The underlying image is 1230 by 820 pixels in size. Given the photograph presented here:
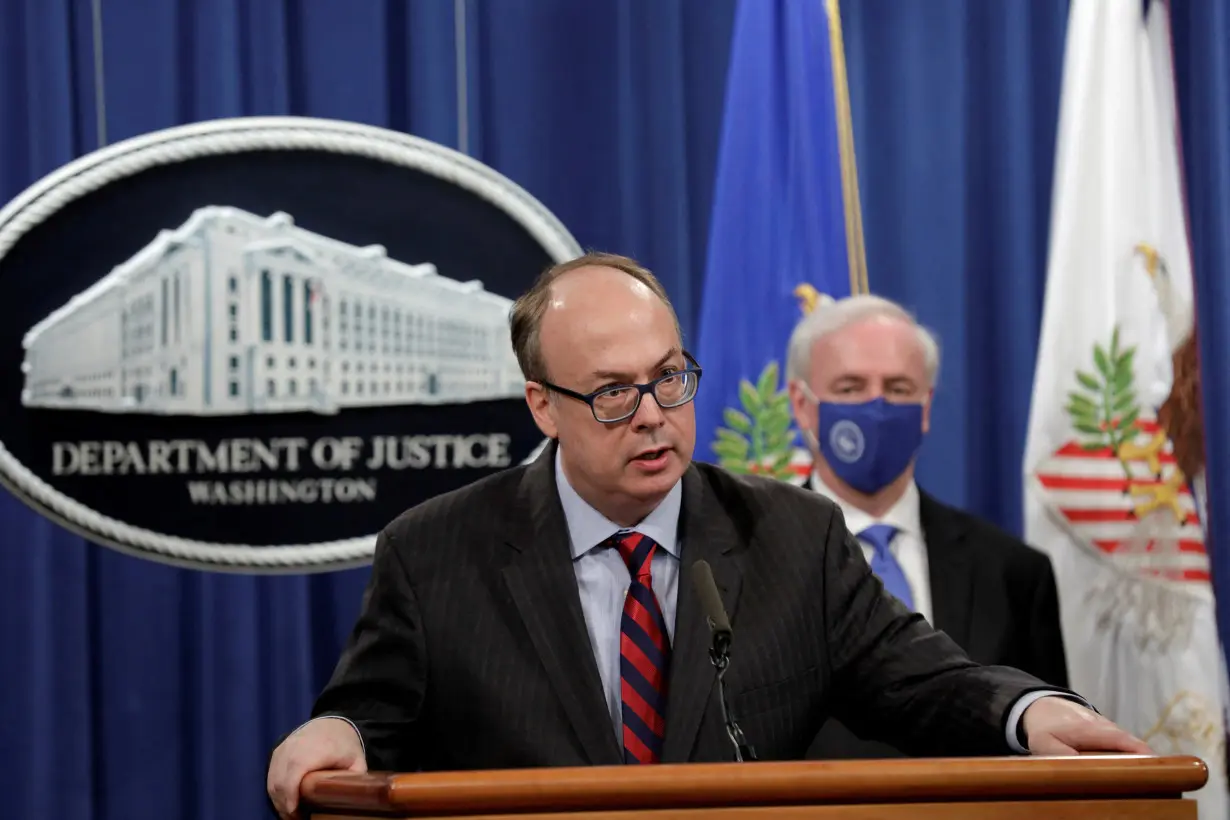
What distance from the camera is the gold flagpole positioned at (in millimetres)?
3617

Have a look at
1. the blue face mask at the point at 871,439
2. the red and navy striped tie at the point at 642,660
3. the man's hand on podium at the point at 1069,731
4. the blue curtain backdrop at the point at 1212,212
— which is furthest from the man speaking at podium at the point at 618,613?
the blue curtain backdrop at the point at 1212,212

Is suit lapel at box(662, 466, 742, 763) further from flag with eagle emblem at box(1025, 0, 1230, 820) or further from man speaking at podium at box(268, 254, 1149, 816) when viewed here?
flag with eagle emblem at box(1025, 0, 1230, 820)

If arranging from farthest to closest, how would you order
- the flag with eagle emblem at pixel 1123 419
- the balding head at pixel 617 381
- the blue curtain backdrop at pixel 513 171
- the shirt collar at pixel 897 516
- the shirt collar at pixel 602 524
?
Answer: the blue curtain backdrop at pixel 513 171 → the flag with eagle emblem at pixel 1123 419 → the shirt collar at pixel 897 516 → the shirt collar at pixel 602 524 → the balding head at pixel 617 381

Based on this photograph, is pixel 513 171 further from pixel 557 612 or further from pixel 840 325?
pixel 557 612

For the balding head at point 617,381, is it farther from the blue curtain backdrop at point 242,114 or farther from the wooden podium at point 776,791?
the blue curtain backdrop at point 242,114

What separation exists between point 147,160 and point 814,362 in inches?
72.2

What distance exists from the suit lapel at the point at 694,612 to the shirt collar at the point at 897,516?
1.22 meters

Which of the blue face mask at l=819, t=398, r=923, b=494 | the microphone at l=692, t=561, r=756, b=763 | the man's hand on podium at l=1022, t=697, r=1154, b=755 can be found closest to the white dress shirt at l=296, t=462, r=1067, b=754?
the microphone at l=692, t=561, r=756, b=763

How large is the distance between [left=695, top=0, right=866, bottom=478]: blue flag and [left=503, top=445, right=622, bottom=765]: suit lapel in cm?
152

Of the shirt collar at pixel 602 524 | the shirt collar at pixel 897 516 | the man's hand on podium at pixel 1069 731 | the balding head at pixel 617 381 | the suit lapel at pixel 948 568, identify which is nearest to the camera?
the man's hand on podium at pixel 1069 731

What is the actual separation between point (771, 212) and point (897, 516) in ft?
2.88

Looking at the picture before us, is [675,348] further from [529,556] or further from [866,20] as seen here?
[866,20]

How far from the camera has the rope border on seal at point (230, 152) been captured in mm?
3619

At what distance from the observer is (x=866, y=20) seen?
3.91m
